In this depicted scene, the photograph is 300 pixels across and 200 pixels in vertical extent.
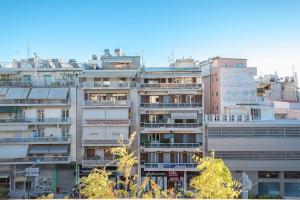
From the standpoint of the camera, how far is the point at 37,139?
3306 cm

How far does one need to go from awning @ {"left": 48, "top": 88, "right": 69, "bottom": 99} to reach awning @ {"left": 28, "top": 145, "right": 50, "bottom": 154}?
13.4 ft

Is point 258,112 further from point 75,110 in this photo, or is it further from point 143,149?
point 75,110

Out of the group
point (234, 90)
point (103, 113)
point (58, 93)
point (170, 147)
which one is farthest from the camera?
point (234, 90)

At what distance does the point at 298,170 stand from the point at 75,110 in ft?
61.7

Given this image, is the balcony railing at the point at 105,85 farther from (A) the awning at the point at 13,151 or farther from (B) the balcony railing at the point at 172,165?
(A) the awning at the point at 13,151

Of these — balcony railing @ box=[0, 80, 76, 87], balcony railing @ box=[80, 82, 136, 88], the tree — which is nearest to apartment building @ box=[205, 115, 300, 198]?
balcony railing @ box=[80, 82, 136, 88]

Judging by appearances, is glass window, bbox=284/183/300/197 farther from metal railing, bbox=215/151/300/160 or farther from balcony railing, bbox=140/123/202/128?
balcony railing, bbox=140/123/202/128

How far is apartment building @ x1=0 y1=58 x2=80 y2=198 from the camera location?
32781mm

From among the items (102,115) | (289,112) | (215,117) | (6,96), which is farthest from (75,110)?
(289,112)

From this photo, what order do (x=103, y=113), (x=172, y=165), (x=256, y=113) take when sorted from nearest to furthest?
(x=172, y=165), (x=103, y=113), (x=256, y=113)

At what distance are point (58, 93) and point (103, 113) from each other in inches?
164

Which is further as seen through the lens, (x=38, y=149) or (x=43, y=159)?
(x=38, y=149)

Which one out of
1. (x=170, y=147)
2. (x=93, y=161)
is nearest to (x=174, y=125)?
(x=170, y=147)

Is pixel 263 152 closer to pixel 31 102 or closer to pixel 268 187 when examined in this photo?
pixel 268 187
